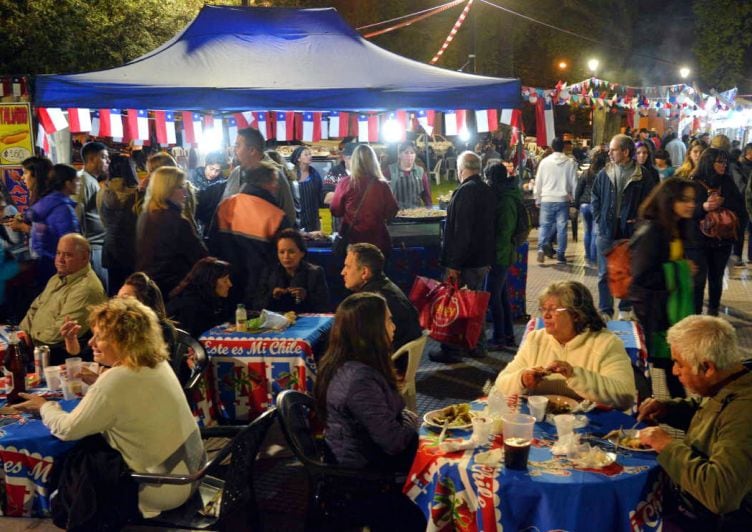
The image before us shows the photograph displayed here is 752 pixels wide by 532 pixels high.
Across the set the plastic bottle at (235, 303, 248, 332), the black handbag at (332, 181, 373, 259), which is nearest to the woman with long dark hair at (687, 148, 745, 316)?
the black handbag at (332, 181, 373, 259)

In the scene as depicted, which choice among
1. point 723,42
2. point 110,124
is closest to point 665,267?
point 110,124

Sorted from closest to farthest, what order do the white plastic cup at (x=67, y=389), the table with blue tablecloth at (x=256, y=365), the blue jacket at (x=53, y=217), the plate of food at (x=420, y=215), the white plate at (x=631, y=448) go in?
1. the white plate at (x=631, y=448)
2. the white plastic cup at (x=67, y=389)
3. the table with blue tablecloth at (x=256, y=365)
4. the blue jacket at (x=53, y=217)
5. the plate of food at (x=420, y=215)

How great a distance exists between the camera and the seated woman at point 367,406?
353 cm

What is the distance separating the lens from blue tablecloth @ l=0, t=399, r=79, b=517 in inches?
147

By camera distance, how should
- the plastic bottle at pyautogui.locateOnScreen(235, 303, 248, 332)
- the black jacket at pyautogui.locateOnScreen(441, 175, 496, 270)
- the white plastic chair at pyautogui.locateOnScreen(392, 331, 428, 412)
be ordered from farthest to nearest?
the black jacket at pyautogui.locateOnScreen(441, 175, 496, 270) < the plastic bottle at pyautogui.locateOnScreen(235, 303, 248, 332) < the white plastic chair at pyautogui.locateOnScreen(392, 331, 428, 412)

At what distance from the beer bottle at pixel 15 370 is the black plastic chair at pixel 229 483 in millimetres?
1163

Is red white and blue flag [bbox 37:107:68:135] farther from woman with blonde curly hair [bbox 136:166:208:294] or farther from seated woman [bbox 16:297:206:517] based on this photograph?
seated woman [bbox 16:297:206:517]

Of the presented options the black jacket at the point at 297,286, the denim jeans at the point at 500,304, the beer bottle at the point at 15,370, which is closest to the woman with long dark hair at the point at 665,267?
the black jacket at the point at 297,286

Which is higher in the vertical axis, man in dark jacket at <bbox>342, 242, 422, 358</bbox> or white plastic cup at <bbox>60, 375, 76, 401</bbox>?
man in dark jacket at <bbox>342, 242, 422, 358</bbox>

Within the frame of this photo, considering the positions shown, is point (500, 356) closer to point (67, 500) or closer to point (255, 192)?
point (255, 192)

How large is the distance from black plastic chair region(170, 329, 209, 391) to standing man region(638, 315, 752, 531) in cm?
275

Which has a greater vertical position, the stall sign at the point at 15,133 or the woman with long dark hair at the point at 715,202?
the stall sign at the point at 15,133

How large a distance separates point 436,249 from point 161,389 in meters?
5.58

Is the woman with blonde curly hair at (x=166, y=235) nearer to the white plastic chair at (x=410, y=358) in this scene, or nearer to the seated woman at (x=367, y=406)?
the white plastic chair at (x=410, y=358)
